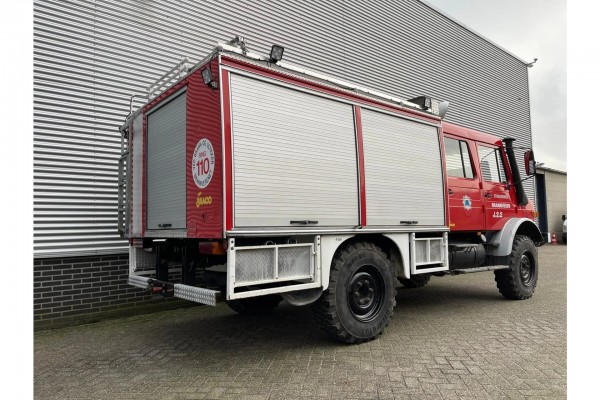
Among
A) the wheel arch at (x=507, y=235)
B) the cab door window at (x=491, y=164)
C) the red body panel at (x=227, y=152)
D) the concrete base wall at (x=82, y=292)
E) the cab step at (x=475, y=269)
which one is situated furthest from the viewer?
the cab door window at (x=491, y=164)

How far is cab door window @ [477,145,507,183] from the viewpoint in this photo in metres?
6.90

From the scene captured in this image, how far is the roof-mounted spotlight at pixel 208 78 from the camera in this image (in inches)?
150

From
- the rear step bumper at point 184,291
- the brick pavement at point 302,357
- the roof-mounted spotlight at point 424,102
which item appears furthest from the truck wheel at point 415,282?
the rear step bumper at point 184,291

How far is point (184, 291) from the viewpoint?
4.09 metres

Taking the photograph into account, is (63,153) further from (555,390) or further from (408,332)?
(555,390)

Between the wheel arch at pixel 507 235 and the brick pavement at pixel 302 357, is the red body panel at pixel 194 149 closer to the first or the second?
the brick pavement at pixel 302 357

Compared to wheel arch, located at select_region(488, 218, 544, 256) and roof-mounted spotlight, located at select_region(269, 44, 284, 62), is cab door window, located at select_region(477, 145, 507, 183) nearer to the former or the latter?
wheel arch, located at select_region(488, 218, 544, 256)

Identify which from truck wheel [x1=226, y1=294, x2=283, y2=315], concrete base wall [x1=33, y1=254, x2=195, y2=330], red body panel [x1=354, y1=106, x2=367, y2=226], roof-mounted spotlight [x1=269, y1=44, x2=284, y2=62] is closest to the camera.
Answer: roof-mounted spotlight [x1=269, y1=44, x2=284, y2=62]

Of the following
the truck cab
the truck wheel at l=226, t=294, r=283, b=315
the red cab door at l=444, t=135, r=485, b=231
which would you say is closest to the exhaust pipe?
the truck cab

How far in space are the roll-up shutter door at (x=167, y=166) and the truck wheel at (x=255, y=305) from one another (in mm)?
1837

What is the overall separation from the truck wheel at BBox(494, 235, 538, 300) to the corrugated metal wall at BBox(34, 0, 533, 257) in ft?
17.6

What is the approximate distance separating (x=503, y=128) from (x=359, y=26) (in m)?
8.07

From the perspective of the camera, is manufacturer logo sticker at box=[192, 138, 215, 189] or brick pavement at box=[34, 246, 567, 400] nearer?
brick pavement at box=[34, 246, 567, 400]

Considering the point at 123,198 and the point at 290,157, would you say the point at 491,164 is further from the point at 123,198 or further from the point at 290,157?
the point at 123,198
